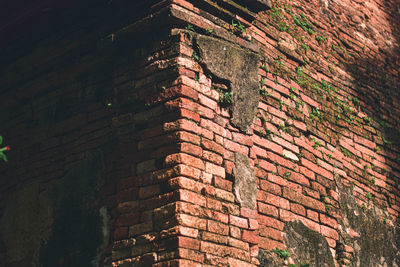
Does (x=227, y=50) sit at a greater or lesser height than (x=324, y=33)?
lesser

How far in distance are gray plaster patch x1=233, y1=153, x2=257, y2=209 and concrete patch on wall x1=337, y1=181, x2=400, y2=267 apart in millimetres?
1153

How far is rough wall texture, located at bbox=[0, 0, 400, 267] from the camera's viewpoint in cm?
320

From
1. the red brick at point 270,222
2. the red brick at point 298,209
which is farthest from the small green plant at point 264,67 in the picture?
the red brick at point 270,222

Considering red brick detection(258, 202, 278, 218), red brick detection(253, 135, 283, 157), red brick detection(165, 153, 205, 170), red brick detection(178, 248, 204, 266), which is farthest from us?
red brick detection(253, 135, 283, 157)

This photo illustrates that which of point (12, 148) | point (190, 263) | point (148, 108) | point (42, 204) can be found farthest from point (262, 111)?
point (12, 148)

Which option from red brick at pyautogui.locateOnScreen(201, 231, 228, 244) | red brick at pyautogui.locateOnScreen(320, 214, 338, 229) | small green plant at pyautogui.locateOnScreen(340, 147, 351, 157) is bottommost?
red brick at pyautogui.locateOnScreen(201, 231, 228, 244)

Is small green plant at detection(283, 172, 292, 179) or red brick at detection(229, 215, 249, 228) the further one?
small green plant at detection(283, 172, 292, 179)

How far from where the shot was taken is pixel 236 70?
146 inches

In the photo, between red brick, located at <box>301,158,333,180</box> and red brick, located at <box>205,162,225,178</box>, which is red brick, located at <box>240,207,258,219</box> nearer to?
red brick, located at <box>205,162,225,178</box>

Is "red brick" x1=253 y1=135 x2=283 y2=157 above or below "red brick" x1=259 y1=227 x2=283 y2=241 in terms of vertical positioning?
above

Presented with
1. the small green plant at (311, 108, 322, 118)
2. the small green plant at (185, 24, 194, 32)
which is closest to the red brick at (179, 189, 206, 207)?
the small green plant at (185, 24, 194, 32)

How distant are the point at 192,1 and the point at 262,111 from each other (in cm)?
100

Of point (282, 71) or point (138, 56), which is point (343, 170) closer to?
point (282, 71)

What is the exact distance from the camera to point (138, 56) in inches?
144
